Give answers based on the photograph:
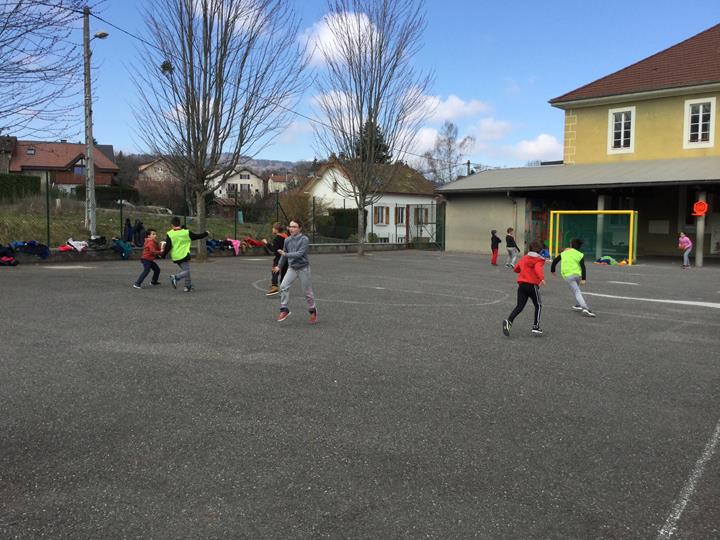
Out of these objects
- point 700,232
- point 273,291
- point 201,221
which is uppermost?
point 201,221

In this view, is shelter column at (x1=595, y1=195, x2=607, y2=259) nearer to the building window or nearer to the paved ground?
the paved ground

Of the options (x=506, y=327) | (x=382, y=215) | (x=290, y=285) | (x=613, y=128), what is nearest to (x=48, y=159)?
(x=382, y=215)

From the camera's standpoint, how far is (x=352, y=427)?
4898mm

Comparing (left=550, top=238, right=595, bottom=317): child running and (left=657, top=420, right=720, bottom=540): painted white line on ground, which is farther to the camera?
(left=550, top=238, right=595, bottom=317): child running

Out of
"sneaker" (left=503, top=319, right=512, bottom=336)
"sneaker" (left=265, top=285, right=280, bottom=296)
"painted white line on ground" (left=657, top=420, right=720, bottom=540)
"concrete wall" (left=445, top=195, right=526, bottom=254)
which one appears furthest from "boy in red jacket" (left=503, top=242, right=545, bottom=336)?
"concrete wall" (left=445, top=195, right=526, bottom=254)

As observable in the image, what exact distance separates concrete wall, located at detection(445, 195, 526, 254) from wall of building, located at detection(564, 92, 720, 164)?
4.44 meters

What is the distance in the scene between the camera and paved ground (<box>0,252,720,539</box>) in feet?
11.4

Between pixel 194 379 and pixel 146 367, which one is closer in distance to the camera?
pixel 194 379

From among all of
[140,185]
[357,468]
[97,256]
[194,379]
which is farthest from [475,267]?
[140,185]

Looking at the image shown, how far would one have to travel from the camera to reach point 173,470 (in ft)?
13.2

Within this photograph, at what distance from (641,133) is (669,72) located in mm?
3086

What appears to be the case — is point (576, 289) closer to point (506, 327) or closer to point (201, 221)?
point (506, 327)

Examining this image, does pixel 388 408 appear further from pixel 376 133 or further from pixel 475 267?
pixel 376 133

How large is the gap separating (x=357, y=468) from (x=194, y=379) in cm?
273
